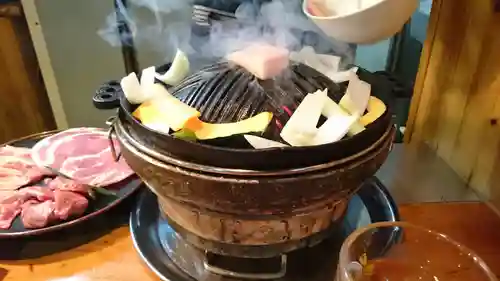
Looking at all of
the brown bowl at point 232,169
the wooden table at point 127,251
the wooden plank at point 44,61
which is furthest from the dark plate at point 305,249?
the wooden plank at point 44,61

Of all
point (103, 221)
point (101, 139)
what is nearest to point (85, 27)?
point (101, 139)

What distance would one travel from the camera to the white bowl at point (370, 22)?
2.81 ft

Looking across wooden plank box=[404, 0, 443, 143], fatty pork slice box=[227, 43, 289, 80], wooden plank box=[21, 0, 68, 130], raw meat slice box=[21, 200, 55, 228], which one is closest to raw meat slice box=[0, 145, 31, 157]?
raw meat slice box=[21, 200, 55, 228]

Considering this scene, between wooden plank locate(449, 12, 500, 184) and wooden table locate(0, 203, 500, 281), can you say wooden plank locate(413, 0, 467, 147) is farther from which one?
wooden table locate(0, 203, 500, 281)

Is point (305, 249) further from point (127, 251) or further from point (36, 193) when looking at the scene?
point (36, 193)

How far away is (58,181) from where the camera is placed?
1.04 meters

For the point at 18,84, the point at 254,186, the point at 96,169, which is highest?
the point at 254,186

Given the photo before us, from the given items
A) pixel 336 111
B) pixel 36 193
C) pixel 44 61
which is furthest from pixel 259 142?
pixel 44 61

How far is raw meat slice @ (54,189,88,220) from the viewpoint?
0.96 metres

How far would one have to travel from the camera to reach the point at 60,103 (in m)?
2.06

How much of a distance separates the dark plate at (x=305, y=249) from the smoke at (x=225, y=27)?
35 centimetres

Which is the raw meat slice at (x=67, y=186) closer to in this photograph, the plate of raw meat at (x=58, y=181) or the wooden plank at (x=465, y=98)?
the plate of raw meat at (x=58, y=181)

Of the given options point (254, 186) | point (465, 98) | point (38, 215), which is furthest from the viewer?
point (465, 98)

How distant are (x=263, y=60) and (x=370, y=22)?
0.20 m
